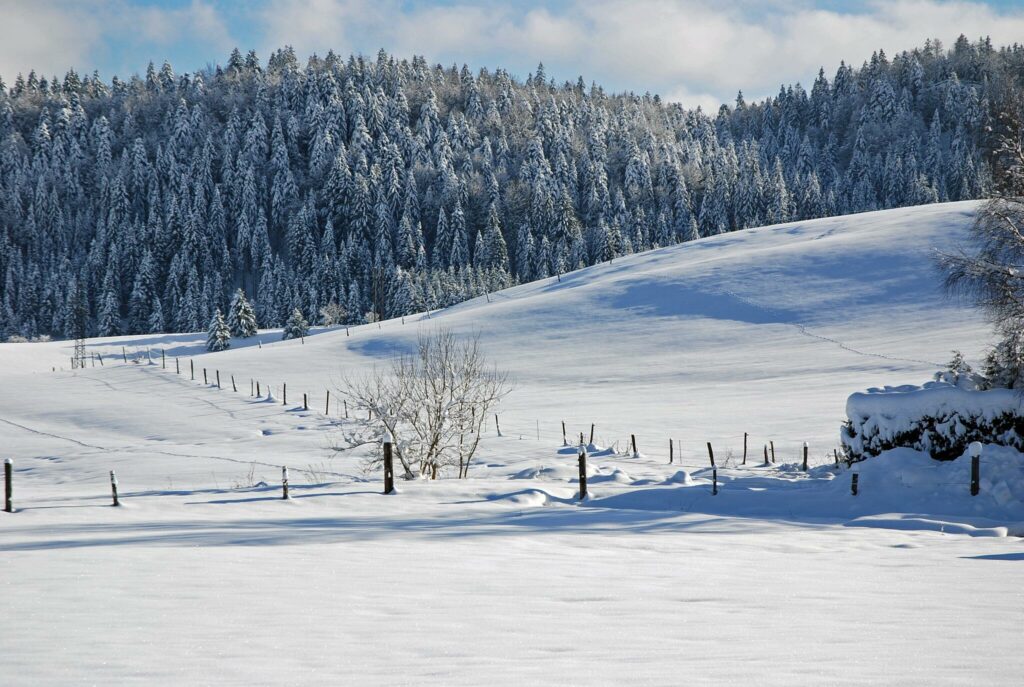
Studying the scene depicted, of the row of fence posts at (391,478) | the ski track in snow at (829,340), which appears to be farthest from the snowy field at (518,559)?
the ski track in snow at (829,340)

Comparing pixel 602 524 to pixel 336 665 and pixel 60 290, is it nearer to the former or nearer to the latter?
pixel 336 665

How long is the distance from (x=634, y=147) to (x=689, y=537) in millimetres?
188262

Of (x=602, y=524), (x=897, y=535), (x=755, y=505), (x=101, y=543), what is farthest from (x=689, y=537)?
(x=101, y=543)

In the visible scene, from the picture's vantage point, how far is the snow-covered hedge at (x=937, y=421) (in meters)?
19.5

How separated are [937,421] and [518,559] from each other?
15.5m

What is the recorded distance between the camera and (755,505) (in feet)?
60.1

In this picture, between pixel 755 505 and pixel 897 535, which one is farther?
pixel 755 505

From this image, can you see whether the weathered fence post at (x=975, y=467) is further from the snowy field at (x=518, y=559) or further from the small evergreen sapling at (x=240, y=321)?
the small evergreen sapling at (x=240, y=321)

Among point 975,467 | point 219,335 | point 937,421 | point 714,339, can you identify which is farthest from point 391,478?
point 219,335

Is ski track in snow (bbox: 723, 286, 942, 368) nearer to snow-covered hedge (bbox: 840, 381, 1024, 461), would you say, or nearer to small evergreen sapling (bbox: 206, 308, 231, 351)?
snow-covered hedge (bbox: 840, 381, 1024, 461)

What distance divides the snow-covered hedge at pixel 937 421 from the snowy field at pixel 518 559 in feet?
3.02

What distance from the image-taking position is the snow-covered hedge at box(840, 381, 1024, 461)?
64.0ft

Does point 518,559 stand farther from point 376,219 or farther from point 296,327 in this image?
point 376,219

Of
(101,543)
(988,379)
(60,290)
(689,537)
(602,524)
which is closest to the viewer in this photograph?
(101,543)
